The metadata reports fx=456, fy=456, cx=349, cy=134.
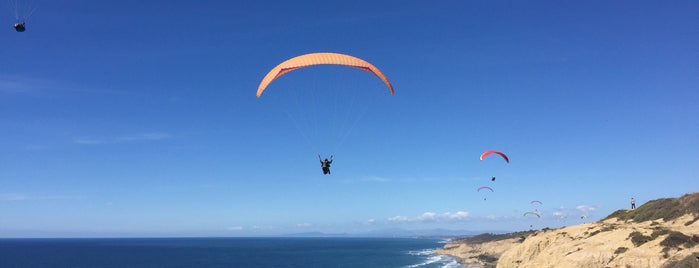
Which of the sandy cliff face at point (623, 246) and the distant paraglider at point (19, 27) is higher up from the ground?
the distant paraglider at point (19, 27)

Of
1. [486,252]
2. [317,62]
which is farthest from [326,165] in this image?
[486,252]

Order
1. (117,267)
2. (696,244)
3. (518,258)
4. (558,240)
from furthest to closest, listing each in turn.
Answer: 1. (117,267)
2. (518,258)
3. (558,240)
4. (696,244)

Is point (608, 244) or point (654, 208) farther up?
point (654, 208)

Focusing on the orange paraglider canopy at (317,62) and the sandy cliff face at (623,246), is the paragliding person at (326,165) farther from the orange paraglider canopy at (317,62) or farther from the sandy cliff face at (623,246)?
the sandy cliff face at (623,246)

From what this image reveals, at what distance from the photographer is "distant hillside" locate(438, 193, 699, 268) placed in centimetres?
2725

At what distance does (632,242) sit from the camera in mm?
30672

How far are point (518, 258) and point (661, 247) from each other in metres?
20.6

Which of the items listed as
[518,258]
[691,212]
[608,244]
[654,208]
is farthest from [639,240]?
[518,258]

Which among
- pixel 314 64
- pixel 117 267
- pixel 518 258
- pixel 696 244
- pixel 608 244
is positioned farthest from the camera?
pixel 117 267

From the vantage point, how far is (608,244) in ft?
107

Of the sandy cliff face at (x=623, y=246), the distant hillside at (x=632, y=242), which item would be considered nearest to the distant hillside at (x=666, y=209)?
the distant hillside at (x=632, y=242)

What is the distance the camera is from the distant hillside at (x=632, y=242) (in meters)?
27.2

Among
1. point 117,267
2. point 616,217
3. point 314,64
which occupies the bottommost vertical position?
point 117,267

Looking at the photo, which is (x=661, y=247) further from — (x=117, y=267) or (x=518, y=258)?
(x=117, y=267)
